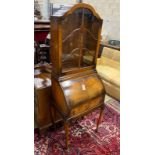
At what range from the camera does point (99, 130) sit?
2.17m

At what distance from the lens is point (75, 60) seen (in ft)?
5.70

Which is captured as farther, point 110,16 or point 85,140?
point 110,16

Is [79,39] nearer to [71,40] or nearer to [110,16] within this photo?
[71,40]

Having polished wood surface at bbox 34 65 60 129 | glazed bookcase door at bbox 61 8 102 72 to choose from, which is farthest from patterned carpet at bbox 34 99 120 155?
glazed bookcase door at bbox 61 8 102 72

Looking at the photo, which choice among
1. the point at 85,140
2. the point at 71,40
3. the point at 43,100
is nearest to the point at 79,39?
the point at 71,40

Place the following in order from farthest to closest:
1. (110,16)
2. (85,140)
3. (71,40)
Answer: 1. (110,16)
2. (85,140)
3. (71,40)

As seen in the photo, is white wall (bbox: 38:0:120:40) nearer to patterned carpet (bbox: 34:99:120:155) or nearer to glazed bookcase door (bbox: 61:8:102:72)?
glazed bookcase door (bbox: 61:8:102:72)

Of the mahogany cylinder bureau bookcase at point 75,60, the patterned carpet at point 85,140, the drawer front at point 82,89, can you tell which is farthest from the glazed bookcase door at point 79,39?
the patterned carpet at point 85,140

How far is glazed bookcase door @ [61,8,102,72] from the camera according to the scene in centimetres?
151

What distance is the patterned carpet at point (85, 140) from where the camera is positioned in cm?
185

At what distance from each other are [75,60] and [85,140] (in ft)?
3.30

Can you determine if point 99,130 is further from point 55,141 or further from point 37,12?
point 37,12

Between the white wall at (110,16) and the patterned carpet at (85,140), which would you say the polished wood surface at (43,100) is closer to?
the patterned carpet at (85,140)
